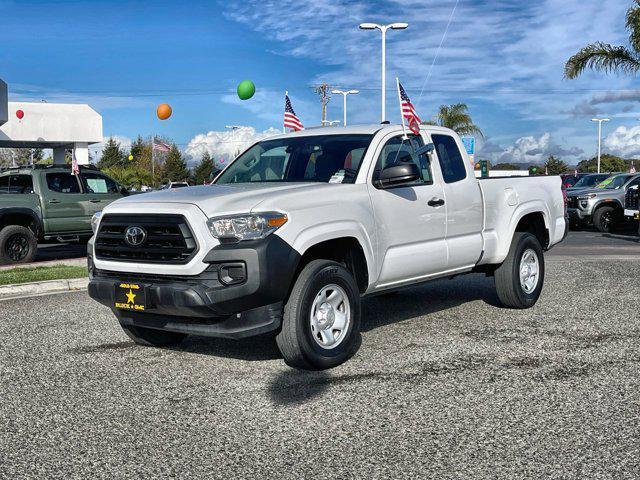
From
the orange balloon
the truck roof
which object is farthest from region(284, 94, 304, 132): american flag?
the orange balloon

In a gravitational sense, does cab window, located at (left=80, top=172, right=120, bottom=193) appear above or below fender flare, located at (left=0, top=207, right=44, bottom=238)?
above

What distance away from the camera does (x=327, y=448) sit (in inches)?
157

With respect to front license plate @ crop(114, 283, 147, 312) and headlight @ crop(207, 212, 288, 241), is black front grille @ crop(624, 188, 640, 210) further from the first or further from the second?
front license plate @ crop(114, 283, 147, 312)

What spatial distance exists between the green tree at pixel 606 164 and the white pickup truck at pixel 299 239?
96983 millimetres

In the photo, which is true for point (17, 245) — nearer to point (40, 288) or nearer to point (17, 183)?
point (17, 183)

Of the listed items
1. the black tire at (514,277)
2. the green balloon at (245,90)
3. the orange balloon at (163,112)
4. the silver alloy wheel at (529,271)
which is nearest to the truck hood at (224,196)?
the black tire at (514,277)

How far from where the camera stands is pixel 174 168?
3848 inches

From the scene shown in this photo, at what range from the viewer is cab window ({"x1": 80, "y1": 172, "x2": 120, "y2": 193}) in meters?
15.2

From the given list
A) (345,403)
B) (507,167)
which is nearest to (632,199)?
(345,403)

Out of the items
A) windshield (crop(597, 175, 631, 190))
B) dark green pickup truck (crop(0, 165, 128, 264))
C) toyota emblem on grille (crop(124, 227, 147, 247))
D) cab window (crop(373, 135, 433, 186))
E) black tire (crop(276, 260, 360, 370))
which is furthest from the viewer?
windshield (crop(597, 175, 631, 190))

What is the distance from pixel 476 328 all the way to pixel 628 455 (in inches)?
131

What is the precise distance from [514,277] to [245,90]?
14.6 m

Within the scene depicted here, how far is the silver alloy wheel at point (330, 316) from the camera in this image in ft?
18.3

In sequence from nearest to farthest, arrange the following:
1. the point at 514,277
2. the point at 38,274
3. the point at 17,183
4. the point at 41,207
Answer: the point at 514,277, the point at 38,274, the point at 41,207, the point at 17,183
